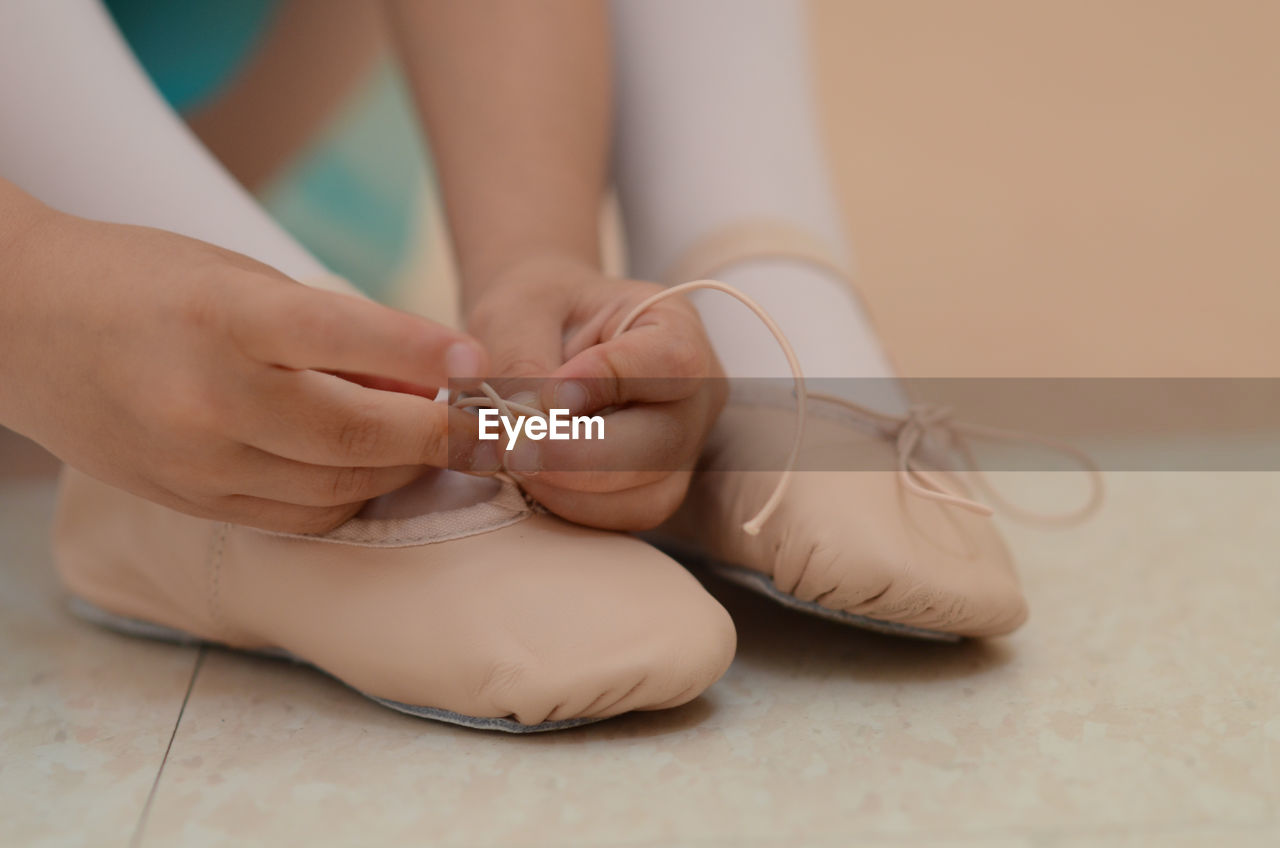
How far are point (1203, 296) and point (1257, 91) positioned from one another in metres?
0.43

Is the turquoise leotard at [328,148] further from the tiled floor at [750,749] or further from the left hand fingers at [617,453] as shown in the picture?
the left hand fingers at [617,453]

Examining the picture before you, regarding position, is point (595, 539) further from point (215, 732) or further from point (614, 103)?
point (614, 103)

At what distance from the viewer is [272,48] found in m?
0.82

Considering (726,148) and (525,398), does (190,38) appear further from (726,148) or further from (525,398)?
(525,398)

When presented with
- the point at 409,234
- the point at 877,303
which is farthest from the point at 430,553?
the point at 877,303

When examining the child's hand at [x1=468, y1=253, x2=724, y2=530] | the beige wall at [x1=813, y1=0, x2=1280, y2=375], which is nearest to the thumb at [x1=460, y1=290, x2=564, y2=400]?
the child's hand at [x1=468, y1=253, x2=724, y2=530]

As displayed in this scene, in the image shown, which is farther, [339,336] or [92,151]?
[92,151]

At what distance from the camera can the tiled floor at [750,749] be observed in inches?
13.0

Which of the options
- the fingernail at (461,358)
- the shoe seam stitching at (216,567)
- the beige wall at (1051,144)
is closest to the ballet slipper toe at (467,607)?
the shoe seam stitching at (216,567)

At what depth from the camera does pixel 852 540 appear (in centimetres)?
42

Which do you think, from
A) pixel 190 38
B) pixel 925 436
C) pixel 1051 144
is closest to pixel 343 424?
pixel 925 436

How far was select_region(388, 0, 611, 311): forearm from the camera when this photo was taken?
0.53m

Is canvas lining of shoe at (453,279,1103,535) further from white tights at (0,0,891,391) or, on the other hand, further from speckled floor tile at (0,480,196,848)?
speckled floor tile at (0,480,196,848)

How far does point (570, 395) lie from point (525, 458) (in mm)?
29
